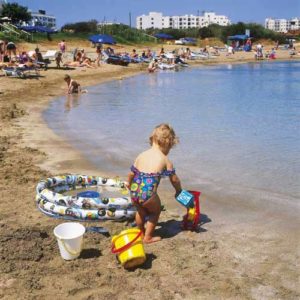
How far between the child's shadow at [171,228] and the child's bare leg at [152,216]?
7.8 inches

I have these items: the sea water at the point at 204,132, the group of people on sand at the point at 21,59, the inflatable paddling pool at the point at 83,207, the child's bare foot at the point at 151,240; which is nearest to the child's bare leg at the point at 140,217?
the child's bare foot at the point at 151,240

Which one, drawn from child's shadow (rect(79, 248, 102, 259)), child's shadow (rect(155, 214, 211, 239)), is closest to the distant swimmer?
child's shadow (rect(155, 214, 211, 239))

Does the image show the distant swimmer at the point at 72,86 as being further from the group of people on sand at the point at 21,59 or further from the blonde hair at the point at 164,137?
the blonde hair at the point at 164,137

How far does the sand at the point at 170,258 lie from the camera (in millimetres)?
3881

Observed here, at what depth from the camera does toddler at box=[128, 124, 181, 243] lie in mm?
4727

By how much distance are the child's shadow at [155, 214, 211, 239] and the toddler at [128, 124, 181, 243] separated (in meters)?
0.22

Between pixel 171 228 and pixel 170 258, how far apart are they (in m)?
0.78

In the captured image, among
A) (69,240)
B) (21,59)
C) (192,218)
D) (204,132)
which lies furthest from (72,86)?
(69,240)

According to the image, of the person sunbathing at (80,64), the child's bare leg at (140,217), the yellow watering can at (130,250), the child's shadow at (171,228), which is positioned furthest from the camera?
the person sunbathing at (80,64)

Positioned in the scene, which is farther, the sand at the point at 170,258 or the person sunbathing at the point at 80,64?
the person sunbathing at the point at 80,64

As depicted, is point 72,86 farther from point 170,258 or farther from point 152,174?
point 170,258

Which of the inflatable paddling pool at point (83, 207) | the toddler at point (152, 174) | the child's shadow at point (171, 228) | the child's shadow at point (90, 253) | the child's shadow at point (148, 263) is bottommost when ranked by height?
the child's shadow at point (171, 228)

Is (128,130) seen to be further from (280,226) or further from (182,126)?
(280,226)

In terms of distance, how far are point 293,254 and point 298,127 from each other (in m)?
8.25
